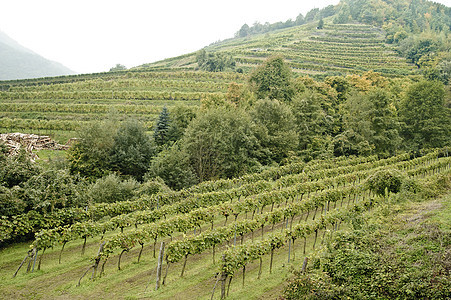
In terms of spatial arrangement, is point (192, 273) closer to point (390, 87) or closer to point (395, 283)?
point (395, 283)

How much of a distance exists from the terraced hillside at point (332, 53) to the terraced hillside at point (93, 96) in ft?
85.5

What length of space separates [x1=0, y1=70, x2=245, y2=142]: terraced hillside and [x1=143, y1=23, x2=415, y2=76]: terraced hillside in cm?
2605

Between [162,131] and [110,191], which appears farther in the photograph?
[162,131]

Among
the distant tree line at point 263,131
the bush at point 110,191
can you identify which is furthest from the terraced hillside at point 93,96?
the bush at point 110,191

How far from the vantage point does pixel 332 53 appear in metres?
107

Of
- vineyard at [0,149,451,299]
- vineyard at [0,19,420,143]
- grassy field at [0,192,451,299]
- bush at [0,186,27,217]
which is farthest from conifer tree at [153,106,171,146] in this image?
grassy field at [0,192,451,299]

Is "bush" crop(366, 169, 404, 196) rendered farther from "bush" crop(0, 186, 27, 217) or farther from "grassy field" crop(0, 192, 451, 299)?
"bush" crop(0, 186, 27, 217)

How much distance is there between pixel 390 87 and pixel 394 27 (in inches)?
3551

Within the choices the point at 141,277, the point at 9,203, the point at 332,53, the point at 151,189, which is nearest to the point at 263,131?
the point at 151,189

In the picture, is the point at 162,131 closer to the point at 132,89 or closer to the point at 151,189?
the point at 151,189

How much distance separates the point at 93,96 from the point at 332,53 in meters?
82.7

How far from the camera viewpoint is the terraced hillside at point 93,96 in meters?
45.4

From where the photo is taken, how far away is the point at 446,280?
9.55 m

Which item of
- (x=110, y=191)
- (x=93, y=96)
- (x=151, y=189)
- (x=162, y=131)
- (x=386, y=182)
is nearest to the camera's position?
→ (x=386, y=182)
